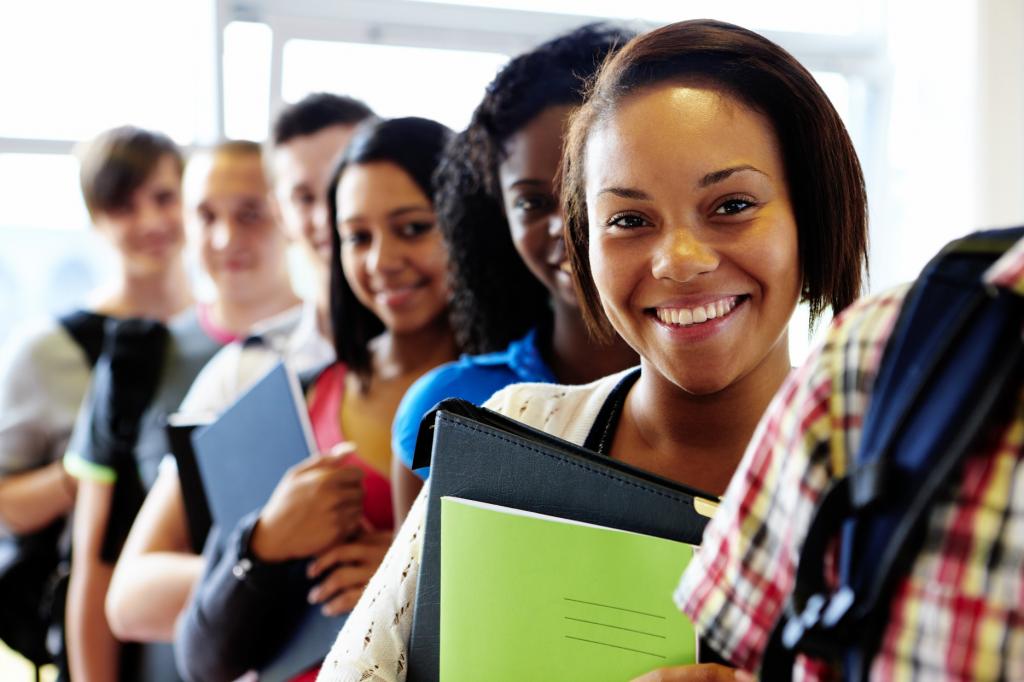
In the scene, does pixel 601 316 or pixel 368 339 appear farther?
pixel 368 339

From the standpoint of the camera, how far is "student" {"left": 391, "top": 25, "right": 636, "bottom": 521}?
4.54ft

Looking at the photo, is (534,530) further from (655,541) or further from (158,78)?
(158,78)

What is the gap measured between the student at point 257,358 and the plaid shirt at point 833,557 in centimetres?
129

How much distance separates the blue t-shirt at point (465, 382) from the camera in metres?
1.35

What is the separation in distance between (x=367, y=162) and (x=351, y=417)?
1.32 feet

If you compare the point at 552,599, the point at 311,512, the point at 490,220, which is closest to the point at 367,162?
the point at 490,220

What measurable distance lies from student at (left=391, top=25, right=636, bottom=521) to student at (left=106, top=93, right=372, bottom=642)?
0.34 metres

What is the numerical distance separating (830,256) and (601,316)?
0.27 meters

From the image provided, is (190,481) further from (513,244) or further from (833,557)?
(833,557)

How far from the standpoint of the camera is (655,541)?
0.76 meters

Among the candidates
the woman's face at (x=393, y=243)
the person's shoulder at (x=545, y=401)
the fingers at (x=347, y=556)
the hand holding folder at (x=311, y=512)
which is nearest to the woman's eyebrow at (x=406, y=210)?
the woman's face at (x=393, y=243)

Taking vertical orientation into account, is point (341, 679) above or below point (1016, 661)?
below

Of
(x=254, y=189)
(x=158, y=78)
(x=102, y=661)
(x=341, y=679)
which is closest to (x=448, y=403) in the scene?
(x=341, y=679)

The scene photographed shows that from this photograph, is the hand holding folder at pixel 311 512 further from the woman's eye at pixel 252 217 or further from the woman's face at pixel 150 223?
the woman's face at pixel 150 223
